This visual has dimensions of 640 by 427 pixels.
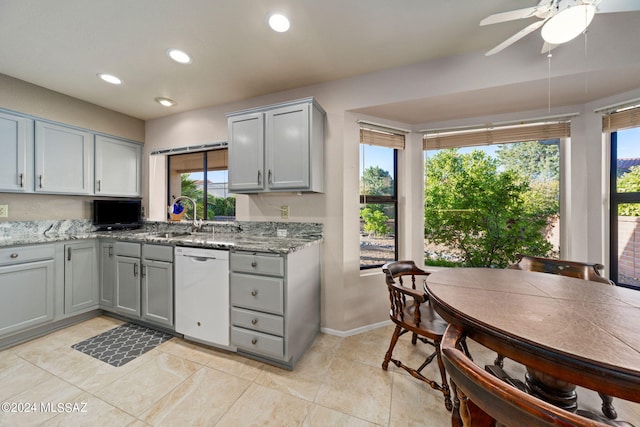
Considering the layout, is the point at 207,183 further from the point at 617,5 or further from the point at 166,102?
the point at 617,5

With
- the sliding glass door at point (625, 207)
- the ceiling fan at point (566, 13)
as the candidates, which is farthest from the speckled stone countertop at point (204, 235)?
the sliding glass door at point (625, 207)

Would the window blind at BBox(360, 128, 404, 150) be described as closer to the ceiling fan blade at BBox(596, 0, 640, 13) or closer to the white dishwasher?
the ceiling fan blade at BBox(596, 0, 640, 13)

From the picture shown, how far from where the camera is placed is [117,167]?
3.10m

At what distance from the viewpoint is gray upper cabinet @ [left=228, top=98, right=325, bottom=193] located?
82.4 inches

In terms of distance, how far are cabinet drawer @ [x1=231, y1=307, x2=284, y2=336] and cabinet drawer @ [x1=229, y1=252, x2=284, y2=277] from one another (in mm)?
328

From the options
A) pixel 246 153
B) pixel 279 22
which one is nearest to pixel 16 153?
pixel 246 153

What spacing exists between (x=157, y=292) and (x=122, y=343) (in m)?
0.50

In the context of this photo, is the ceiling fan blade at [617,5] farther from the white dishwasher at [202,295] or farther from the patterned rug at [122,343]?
the patterned rug at [122,343]

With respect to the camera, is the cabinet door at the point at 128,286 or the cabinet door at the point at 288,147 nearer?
the cabinet door at the point at 288,147

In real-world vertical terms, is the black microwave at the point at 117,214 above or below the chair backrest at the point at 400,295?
above

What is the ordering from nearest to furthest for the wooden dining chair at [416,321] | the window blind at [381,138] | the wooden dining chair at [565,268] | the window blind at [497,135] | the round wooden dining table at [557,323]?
the round wooden dining table at [557,323] → the wooden dining chair at [416,321] → the wooden dining chair at [565,268] → the window blind at [497,135] → the window blind at [381,138]

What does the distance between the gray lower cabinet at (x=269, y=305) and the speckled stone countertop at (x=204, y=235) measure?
0.11 m

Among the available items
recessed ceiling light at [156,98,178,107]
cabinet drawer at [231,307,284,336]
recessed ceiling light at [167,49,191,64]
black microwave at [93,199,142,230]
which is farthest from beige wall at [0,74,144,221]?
cabinet drawer at [231,307,284,336]

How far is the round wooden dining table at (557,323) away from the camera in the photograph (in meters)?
0.72
